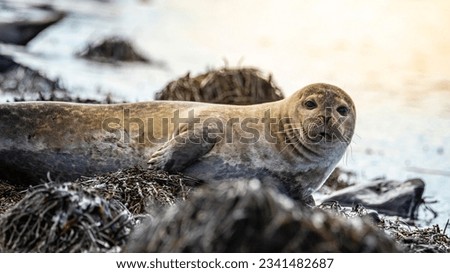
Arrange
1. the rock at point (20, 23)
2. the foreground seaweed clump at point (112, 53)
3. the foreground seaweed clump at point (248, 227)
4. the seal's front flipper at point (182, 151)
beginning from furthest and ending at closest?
the foreground seaweed clump at point (112, 53)
the rock at point (20, 23)
the seal's front flipper at point (182, 151)
the foreground seaweed clump at point (248, 227)

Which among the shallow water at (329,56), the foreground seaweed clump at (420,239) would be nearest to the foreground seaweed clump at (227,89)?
the shallow water at (329,56)

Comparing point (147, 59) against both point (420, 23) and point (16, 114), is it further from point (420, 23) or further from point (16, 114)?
point (16, 114)

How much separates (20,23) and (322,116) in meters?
9.13

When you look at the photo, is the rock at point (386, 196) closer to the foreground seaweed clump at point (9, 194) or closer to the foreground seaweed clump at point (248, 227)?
the foreground seaweed clump at point (9, 194)

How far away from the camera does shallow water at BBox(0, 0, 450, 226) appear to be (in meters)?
9.98

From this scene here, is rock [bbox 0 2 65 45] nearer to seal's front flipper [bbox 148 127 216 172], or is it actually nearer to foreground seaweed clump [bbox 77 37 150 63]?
foreground seaweed clump [bbox 77 37 150 63]

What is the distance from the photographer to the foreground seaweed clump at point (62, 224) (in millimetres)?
4531

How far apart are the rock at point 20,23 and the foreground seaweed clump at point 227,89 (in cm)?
498

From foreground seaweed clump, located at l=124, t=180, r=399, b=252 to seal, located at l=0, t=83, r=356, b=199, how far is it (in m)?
2.22

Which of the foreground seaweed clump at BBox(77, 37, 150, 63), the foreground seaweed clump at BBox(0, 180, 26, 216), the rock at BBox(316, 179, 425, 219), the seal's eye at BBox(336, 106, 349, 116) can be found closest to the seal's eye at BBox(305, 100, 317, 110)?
the seal's eye at BBox(336, 106, 349, 116)
